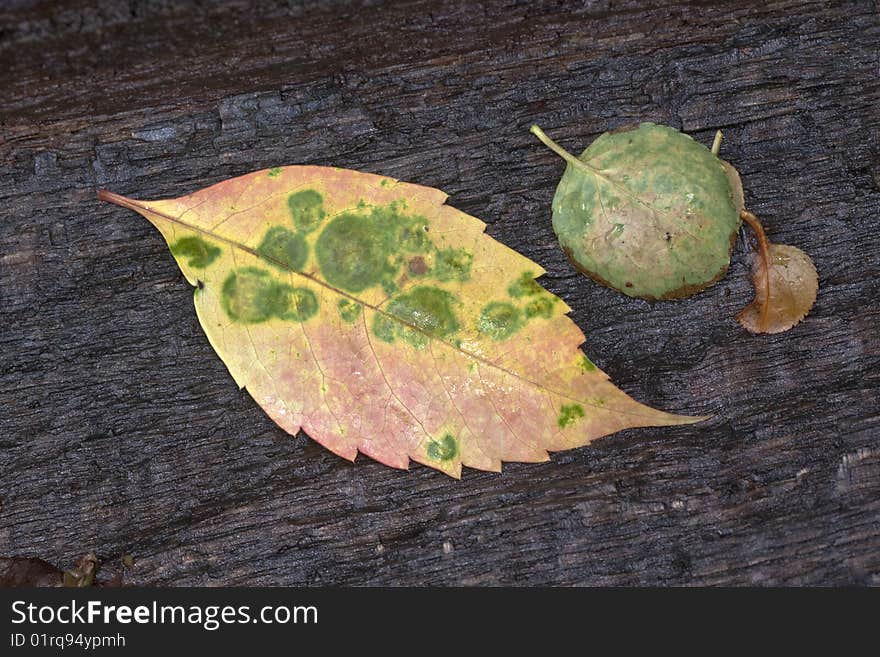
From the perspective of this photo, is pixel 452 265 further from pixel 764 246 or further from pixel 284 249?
pixel 764 246

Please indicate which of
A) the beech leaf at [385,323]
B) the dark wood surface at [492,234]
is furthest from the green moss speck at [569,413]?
the dark wood surface at [492,234]

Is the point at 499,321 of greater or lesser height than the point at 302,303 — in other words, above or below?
below

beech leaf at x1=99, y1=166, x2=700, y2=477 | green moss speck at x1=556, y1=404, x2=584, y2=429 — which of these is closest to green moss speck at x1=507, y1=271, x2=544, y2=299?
beech leaf at x1=99, y1=166, x2=700, y2=477

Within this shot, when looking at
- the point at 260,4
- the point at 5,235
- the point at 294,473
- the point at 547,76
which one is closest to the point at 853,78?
the point at 547,76

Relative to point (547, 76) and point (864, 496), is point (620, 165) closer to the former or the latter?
point (547, 76)

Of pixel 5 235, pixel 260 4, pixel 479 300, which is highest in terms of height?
pixel 260 4

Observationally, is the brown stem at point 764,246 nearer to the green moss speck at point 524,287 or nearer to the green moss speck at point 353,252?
the green moss speck at point 524,287

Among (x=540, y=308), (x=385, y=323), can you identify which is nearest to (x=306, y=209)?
(x=385, y=323)
